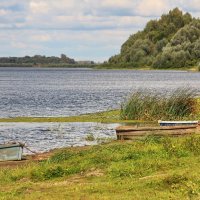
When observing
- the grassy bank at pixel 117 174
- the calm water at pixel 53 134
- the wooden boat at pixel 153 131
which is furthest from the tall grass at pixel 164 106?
the grassy bank at pixel 117 174

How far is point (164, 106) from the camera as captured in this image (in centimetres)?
4009

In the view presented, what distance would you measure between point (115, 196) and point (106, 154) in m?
6.90

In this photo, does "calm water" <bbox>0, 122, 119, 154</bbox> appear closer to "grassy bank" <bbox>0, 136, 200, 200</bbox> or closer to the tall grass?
the tall grass

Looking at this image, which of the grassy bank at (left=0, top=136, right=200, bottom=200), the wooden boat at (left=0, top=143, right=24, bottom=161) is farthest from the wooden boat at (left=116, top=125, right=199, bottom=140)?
the wooden boat at (left=0, top=143, right=24, bottom=161)

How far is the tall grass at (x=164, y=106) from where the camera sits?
3956 cm

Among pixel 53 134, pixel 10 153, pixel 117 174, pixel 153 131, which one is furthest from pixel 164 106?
pixel 117 174

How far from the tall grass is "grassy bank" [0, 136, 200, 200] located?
1490cm

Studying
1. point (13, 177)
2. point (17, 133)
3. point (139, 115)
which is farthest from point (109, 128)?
point (13, 177)

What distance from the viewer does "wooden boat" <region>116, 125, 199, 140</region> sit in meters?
27.6

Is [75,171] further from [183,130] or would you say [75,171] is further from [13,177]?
[183,130]

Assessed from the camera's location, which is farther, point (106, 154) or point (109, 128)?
point (109, 128)

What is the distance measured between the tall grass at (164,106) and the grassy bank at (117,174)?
1490cm

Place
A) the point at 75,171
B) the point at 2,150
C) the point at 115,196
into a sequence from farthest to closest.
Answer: the point at 2,150
the point at 75,171
the point at 115,196

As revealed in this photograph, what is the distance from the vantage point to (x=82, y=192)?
15.8m
